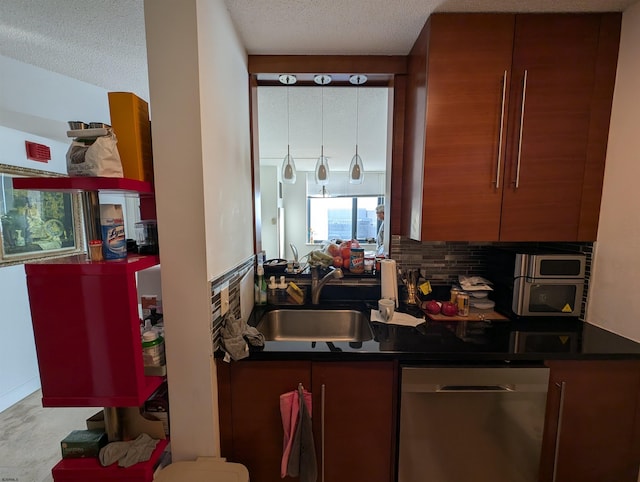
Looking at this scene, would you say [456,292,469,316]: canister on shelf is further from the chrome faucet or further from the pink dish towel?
the pink dish towel

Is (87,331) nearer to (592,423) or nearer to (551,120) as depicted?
(592,423)

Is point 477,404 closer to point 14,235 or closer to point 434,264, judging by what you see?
point 434,264

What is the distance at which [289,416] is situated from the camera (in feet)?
3.21

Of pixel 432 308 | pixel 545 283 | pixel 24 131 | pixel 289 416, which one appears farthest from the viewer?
pixel 24 131

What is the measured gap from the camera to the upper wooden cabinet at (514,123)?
43.6 inches

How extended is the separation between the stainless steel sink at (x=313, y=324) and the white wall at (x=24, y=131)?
2040 mm

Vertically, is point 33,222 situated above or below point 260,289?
above

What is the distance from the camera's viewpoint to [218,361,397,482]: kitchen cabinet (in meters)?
1.01

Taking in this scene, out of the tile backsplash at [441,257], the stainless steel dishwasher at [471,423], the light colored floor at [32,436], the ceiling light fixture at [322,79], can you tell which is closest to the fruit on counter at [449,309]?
the tile backsplash at [441,257]

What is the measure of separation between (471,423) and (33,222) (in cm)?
317

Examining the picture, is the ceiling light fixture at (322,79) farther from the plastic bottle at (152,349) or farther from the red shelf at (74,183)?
the plastic bottle at (152,349)

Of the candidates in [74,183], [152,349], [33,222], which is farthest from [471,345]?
[33,222]

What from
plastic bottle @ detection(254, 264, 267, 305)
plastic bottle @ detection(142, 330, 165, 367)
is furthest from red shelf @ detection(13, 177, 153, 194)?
plastic bottle @ detection(254, 264, 267, 305)

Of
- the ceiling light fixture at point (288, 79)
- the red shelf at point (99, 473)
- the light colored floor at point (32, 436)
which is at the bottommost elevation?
the light colored floor at point (32, 436)
